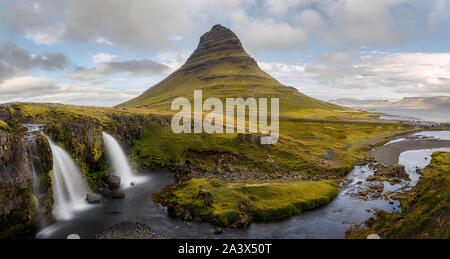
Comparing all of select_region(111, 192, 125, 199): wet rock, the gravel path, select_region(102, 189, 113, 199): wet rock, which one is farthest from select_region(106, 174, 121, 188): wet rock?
the gravel path

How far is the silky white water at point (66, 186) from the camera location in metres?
37.8

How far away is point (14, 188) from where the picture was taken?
1187 inches

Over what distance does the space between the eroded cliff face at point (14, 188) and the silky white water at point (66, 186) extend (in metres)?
5.57

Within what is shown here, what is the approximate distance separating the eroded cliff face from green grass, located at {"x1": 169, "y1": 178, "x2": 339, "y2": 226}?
66.7ft

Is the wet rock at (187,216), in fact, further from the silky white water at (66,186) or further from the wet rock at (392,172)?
the wet rock at (392,172)

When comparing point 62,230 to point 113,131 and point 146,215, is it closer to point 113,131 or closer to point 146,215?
point 146,215

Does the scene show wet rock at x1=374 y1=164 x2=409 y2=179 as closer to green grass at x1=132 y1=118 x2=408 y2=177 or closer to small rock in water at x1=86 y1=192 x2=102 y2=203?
green grass at x1=132 y1=118 x2=408 y2=177

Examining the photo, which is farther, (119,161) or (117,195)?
(119,161)

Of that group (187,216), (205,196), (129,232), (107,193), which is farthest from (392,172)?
(107,193)

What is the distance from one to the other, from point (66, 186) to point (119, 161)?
17.9 meters

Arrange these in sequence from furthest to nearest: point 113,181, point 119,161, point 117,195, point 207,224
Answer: point 119,161, point 113,181, point 117,195, point 207,224

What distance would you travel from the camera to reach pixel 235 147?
74.7 meters

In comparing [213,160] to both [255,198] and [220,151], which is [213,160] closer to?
[220,151]
